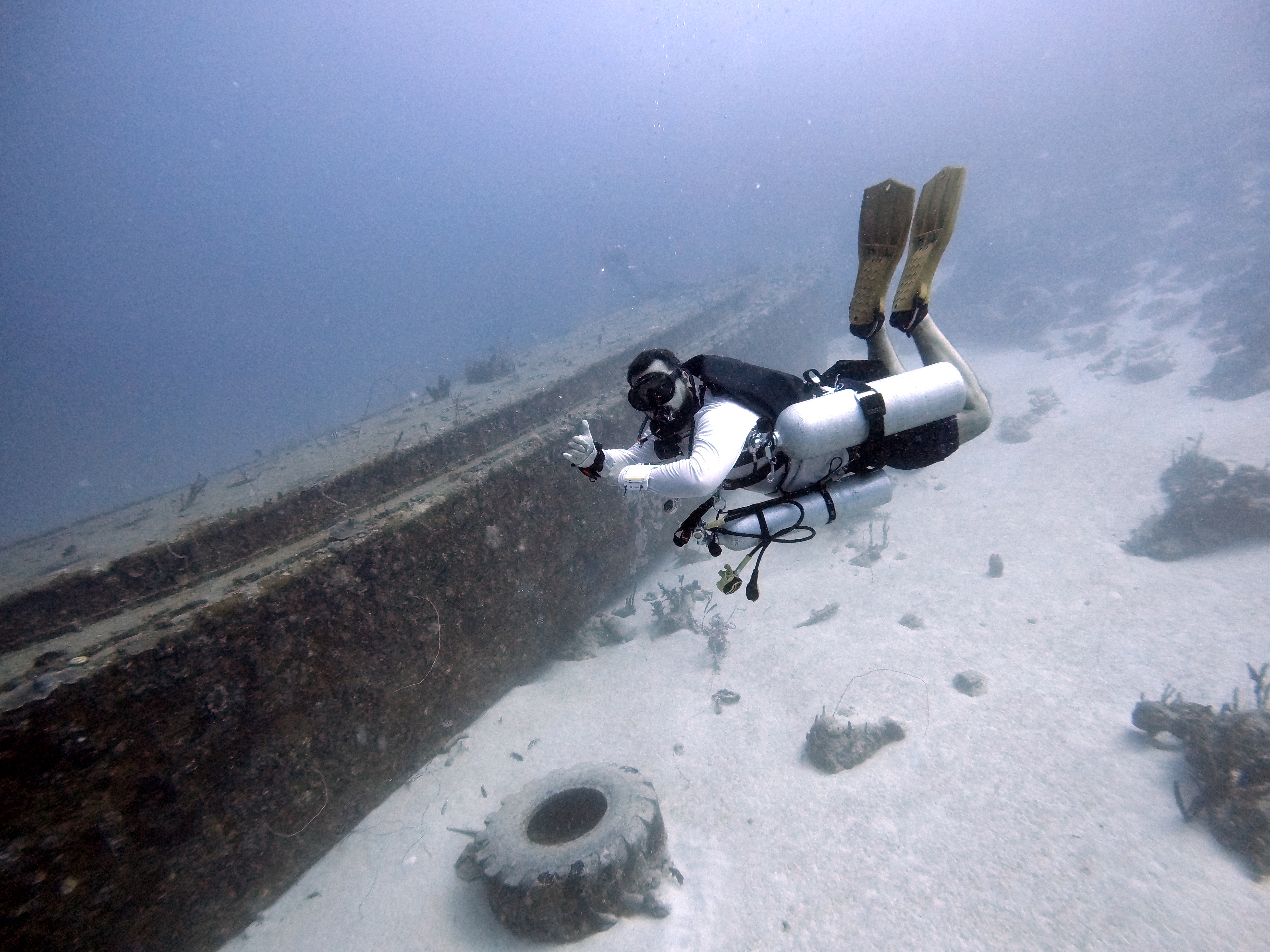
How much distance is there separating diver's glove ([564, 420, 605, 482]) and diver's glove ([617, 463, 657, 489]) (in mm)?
265

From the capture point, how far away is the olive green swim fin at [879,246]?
3836mm

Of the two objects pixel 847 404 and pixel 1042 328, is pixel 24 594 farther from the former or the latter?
pixel 1042 328

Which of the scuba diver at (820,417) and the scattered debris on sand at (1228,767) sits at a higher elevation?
the scuba diver at (820,417)

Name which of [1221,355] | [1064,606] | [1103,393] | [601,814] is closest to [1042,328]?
[1221,355]

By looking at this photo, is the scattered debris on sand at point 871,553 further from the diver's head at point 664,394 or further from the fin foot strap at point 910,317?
the diver's head at point 664,394

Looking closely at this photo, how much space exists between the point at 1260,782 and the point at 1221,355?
17213 mm

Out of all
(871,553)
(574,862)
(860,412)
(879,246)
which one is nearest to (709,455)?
(860,412)

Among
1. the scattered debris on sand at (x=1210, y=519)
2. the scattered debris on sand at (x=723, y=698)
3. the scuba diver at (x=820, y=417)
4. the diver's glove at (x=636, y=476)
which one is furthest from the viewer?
the scattered debris on sand at (x=1210, y=519)

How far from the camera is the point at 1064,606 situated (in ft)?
24.2

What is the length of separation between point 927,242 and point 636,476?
318cm

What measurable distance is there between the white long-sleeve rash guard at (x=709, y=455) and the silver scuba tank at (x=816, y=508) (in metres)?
0.37

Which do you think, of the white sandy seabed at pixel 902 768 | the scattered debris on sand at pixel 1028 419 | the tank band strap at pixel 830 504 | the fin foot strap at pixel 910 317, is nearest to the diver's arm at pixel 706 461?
the tank band strap at pixel 830 504

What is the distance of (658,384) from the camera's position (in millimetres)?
3135

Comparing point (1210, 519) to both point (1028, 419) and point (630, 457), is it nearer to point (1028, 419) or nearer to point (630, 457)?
point (1028, 419)
